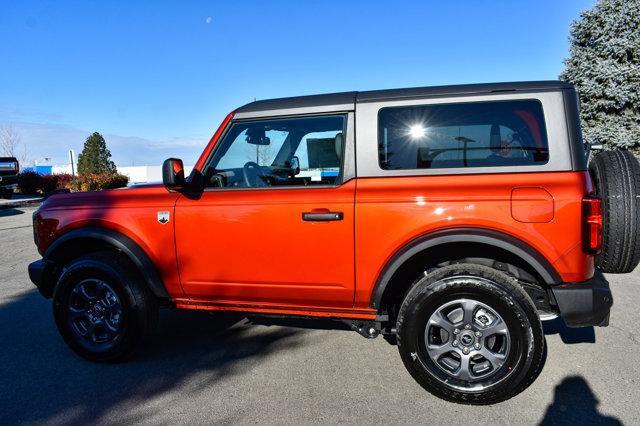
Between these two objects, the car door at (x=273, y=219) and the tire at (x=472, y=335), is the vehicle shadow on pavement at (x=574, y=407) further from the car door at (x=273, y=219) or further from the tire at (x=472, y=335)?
the car door at (x=273, y=219)

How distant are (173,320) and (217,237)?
1.76 metres

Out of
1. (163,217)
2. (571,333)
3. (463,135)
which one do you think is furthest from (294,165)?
(571,333)

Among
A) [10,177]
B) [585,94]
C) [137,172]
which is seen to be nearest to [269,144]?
[585,94]

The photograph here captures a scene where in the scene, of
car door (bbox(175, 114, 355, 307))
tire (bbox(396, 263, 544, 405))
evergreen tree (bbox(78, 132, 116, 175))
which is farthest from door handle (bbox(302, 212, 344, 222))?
evergreen tree (bbox(78, 132, 116, 175))

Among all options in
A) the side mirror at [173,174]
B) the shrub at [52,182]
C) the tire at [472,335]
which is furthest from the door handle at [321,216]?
the shrub at [52,182]

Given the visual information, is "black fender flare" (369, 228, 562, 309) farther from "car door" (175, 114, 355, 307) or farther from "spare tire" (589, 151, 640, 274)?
"spare tire" (589, 151, 640, 274)

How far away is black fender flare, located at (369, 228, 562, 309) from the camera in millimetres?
2568

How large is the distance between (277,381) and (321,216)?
1.21 metres

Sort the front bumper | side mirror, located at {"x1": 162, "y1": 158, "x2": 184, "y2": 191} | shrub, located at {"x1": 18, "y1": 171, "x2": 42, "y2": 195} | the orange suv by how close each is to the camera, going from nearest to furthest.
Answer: the orange suv → side mirror, located at {"x1": 162, "y1": 158, "x2": 184, "y2": 191} → the front bumper → shrub, located at {"x1": 18, "y1": 171, "x2": 42, "y2": 195}

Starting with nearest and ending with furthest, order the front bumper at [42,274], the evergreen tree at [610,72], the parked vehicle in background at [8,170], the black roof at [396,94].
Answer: the black roof at [396,94], the front bumper at [42,274], the evergreen tree at [610,72], the parked vehicle in background at [8,170]

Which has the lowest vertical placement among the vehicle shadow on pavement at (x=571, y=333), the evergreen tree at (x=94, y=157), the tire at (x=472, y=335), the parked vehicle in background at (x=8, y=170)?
the vehicle shadow on pavement at (x=571, y=333)

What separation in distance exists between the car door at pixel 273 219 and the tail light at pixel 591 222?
1.35 m

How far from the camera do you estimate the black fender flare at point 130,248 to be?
320cm

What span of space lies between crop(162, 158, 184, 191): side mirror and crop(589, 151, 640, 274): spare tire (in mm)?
2803
